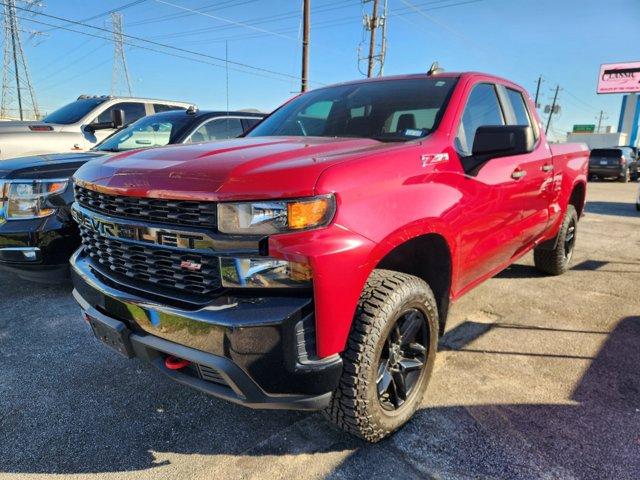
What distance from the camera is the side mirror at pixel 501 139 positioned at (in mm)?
2547

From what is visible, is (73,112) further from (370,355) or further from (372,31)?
(372,31)

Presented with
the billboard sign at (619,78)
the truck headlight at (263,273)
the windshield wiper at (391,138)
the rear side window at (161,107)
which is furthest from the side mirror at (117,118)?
the billboard sign at (619,78)

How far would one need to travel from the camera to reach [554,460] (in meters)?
2.15

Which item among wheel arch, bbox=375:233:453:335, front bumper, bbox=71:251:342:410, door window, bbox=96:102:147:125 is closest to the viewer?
front bumper, bbox=71:251:342:410

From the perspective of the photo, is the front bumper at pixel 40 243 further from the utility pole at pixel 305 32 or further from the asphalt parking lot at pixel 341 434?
the utility pole at pixel 305 32

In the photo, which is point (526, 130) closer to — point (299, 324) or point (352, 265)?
point (352, 265)

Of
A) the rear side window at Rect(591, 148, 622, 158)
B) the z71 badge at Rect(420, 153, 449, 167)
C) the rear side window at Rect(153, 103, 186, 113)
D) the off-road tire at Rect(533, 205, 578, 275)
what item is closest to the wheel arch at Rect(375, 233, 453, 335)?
the z71 badge at Rect(420, 153, 449, 167)

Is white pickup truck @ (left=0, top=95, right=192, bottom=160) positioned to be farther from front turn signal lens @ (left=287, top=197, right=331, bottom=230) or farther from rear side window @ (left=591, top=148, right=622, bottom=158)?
rear side window @ (left=591, top=148, right=622, bottom=158)

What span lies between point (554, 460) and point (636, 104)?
55911 millimetres

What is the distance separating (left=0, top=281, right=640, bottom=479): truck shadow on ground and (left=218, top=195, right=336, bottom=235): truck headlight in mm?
1139

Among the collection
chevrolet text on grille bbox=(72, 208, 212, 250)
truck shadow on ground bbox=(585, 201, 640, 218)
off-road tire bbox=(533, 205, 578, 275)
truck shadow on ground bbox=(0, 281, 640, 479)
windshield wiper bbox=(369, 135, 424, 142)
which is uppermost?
windshield wiper bbox=(369, 135, 424, 142)

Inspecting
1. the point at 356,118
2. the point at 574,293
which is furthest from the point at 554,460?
the point at 574,293

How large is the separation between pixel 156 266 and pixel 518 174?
250cm

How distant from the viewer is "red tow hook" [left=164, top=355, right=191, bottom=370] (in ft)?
6.52
